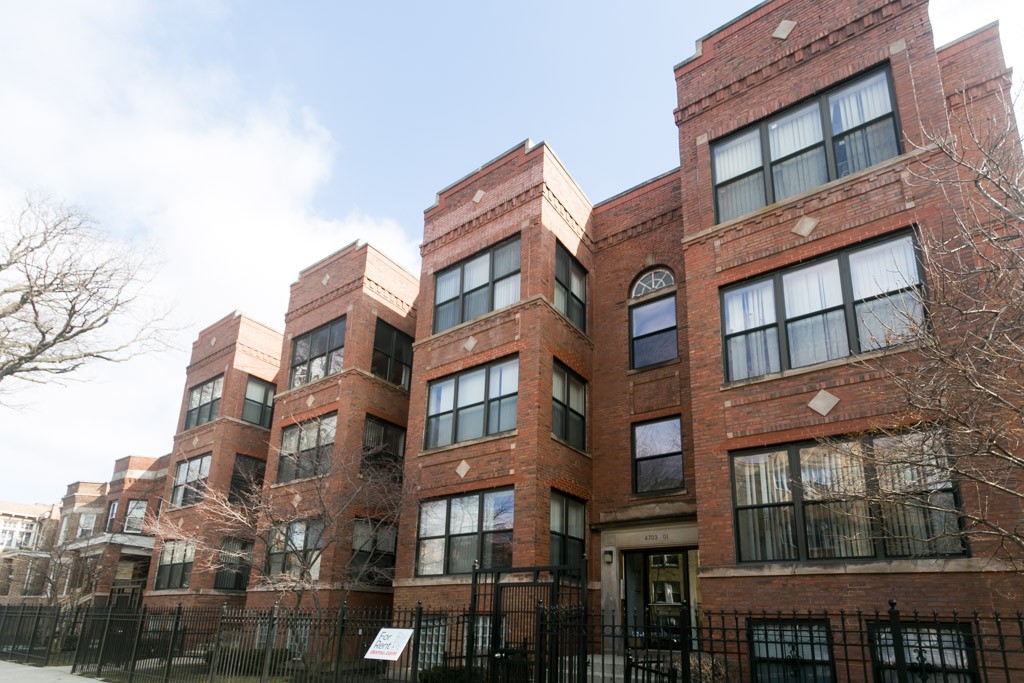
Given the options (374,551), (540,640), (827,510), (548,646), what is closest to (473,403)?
(374,551)

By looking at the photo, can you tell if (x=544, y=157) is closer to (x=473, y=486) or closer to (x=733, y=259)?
(x=733, y=259)

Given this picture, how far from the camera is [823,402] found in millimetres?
12414

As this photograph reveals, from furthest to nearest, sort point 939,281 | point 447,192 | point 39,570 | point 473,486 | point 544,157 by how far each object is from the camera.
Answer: point 39,570, point 447,192, point 544,157, point 473,486, point 939,281

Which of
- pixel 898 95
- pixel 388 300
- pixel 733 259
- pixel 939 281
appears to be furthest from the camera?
pixel 388 300

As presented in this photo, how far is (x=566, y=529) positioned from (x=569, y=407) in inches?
117

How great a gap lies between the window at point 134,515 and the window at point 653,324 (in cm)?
2887

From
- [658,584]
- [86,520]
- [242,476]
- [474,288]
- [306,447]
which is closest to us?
[658,584]

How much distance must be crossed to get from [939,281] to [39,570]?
4662 cm

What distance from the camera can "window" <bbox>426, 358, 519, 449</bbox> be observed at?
17.8m

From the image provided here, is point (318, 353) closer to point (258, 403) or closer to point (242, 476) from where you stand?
point (258, 403)

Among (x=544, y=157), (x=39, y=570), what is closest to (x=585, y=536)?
(x=544, y=157)

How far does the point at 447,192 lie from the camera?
70.2 ft

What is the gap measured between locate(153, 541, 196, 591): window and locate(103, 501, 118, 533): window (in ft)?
44.5

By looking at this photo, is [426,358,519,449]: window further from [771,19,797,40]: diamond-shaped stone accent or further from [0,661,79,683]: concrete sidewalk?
[0,661,79,683]: concrete sidewalk
